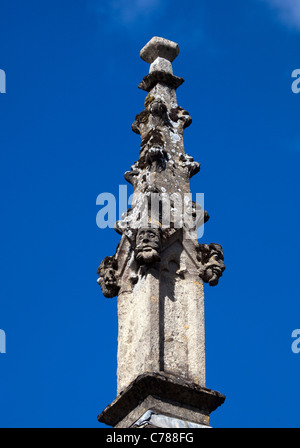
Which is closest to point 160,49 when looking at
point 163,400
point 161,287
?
point 161,287

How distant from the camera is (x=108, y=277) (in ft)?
47.8

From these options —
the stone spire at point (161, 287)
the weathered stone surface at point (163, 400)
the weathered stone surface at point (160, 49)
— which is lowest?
the weathered stone surface at point (163, 400)

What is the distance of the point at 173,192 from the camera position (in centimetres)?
1514

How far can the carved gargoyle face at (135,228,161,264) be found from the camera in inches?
554

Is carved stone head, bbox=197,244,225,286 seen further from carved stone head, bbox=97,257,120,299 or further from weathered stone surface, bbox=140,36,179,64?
weathered stone surface, bbox=140,36,179,64

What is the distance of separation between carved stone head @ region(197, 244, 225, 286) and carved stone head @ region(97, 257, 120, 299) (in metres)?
0.96

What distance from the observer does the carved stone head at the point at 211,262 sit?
14.4 meters

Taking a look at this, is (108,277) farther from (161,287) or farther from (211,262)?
(211,262)

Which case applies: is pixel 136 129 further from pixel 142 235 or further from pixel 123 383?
pixel 123 383

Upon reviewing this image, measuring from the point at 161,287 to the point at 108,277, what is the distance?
2.57 feet

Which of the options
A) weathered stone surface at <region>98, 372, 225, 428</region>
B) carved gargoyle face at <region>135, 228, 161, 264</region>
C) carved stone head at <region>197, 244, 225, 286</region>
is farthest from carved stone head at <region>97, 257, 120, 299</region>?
weathered stone surface at <region>98, 372, 225, 428</region>

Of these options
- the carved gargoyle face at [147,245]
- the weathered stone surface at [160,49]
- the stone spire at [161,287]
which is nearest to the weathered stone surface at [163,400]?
the stone spire at [161,287]

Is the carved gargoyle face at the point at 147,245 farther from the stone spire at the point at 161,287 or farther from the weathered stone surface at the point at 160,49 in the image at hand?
the weathered stone surface at the point at 160,49

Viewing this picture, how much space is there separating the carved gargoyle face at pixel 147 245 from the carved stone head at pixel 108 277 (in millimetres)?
558
